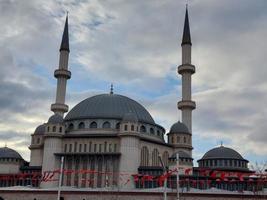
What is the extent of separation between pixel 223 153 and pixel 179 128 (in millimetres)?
10713

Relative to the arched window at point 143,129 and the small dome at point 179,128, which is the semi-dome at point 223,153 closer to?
the small dome at point 179,128

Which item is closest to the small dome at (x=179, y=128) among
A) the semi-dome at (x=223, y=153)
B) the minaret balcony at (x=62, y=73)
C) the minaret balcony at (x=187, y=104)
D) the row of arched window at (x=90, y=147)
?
the minaret balcony at (x=187, y=104)

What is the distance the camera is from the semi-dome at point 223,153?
8281cm

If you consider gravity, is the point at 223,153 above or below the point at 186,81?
below

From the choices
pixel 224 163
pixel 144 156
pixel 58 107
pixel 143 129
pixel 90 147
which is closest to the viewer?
pixel 90 147

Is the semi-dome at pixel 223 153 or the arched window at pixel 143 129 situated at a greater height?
the arched window at pixel 143 129

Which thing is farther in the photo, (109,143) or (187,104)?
(187,104)

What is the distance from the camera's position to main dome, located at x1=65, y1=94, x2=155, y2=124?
79.1m

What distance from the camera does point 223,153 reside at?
8319 cm

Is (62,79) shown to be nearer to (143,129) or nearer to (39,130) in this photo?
(39,130)

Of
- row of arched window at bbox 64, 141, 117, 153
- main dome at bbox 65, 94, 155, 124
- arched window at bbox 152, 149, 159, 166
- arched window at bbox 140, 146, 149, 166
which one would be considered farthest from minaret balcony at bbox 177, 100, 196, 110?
row of arched window at bbox 64, 141, 117, 153

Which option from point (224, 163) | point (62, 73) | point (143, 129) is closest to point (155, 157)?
point (143, 129)

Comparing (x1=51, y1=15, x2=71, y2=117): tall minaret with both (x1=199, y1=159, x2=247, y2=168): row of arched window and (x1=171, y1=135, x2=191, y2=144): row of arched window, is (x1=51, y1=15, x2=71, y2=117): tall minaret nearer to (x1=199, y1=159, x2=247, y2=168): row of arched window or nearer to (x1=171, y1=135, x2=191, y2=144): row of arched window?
(x1=171, y1=135, x2=191, y2=144): row of arched window

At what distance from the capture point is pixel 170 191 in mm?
63125
